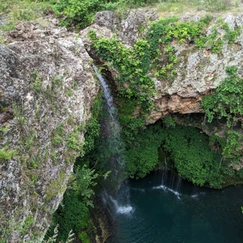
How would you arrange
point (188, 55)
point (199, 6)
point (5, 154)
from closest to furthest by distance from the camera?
point (5, 154) < point (188, 55) < point (199, 6)

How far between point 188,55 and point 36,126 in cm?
724

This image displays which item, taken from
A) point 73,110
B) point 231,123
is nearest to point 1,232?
point 73,110

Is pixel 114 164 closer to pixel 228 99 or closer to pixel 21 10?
pixel 228 99

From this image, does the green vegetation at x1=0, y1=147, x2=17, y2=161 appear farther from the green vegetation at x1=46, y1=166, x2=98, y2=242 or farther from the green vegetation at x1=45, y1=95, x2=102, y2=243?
the green vegetation at x1=46, y1=166, x2=98, y2=242

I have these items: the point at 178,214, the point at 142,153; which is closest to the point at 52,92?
the point at 142,153

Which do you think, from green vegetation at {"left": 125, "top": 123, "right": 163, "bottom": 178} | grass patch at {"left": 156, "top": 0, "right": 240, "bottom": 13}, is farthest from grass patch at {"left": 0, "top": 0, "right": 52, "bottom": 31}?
green vegetation at {"left": 125, "top": 123, "right": 163, "bottom": 178}

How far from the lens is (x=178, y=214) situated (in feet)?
41.2

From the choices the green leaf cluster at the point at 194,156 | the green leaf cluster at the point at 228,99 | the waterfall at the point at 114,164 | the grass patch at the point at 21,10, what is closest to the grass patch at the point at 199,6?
the green leaf cluster at the point at 228,99

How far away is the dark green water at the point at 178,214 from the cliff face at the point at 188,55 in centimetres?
447

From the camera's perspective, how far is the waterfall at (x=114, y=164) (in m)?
11.3

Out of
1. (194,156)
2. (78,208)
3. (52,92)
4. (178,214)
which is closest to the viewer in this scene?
(52,92)

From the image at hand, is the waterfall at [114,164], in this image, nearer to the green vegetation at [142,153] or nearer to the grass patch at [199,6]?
the green vegetation at [142,153]

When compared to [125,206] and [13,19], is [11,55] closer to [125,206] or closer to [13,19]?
[13,19]

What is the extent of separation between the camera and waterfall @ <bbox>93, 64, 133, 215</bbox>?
11289mm
